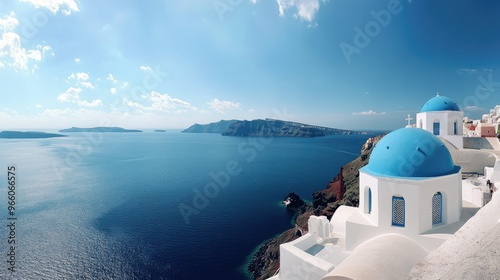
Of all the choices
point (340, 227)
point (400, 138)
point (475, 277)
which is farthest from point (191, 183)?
point (475, 277)

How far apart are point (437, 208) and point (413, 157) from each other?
6.96 feet

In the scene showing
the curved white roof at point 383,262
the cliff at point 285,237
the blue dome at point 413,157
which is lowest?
the cliff at point 285,237

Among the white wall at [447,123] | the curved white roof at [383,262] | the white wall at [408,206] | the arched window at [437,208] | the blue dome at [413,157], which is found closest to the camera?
the curved white roof at [383,262]

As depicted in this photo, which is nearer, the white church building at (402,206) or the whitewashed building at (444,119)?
the white church building at (402,206)

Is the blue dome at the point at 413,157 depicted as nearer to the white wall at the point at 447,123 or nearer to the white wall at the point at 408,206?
the white wall at the point at 408,206

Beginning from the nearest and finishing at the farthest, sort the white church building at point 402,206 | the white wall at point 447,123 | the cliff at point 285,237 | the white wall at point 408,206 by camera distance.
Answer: the white church building at point 402,206 < the white wall at point 408,206 < the white wall at point 447,123 < the cliff at point 285,237

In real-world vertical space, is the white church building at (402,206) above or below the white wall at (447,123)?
below

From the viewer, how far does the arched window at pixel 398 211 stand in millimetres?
9406

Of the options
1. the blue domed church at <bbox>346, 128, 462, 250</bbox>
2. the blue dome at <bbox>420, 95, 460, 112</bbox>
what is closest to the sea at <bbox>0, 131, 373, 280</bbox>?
the blue domed church at <bbox>346, 128, 462, 250</bbox>

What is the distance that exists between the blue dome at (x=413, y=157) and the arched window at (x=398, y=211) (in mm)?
897

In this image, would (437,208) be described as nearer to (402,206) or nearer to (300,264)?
(402,206)

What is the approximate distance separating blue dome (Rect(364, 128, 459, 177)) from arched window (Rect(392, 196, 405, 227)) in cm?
90

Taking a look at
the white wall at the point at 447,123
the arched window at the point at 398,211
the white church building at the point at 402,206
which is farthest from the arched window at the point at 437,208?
the white wall at the point at 447,123

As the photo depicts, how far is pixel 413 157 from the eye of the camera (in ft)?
31.2
